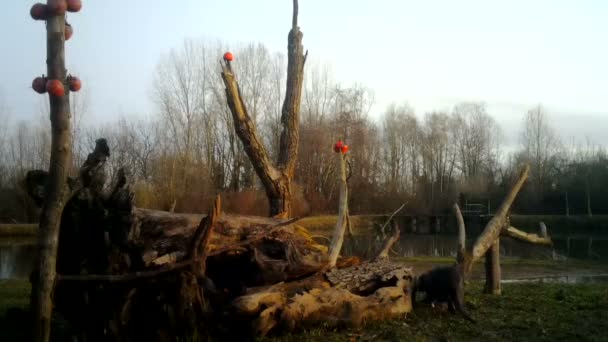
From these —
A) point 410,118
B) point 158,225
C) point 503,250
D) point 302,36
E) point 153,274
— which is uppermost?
point 410,118

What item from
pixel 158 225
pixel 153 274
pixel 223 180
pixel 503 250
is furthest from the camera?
pixel 223 180

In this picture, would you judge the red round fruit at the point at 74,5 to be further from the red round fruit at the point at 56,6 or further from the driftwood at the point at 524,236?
the driftwood at the point at 524,236

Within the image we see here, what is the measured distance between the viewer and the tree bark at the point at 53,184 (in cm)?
429

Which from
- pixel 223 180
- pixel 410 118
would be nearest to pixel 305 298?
pixel 223 180

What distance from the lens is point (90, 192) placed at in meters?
6.20

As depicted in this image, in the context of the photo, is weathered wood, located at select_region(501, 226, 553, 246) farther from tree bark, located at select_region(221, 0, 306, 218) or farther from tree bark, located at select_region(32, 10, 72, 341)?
tree bark, located at select_region(32, 10, 72, 341)

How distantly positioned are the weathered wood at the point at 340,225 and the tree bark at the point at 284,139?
135 centimetres

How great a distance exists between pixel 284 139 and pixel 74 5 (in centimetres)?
597

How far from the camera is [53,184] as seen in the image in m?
4.34

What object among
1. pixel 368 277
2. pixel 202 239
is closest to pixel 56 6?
pixel 202 239

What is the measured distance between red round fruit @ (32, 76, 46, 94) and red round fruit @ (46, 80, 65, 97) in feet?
0.18

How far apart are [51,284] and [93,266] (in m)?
1.78

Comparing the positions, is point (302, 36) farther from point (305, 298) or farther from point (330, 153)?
point (330, 153)

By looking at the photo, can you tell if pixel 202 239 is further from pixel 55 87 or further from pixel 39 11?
pixel 39 11
